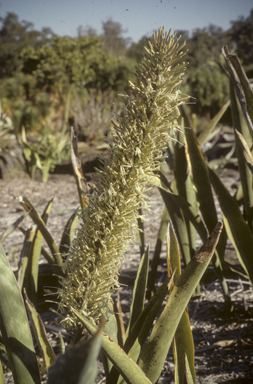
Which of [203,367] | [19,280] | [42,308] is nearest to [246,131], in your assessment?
[203,367]

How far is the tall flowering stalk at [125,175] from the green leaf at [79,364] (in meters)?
0.25

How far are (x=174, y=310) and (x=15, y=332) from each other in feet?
1.25

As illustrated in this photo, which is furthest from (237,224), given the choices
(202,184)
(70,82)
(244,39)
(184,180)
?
(244,39)

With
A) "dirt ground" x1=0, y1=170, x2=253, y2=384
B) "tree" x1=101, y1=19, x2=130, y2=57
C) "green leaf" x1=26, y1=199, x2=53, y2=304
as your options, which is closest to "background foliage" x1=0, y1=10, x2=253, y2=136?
"dirt ground" x1=0, y1=170, x2=253, y2=384

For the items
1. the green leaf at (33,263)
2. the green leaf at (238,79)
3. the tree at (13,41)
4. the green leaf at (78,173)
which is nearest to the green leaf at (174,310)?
the green leaf at (78,173)

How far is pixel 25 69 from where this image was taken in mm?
17609

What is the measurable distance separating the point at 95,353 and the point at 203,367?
1.09 m

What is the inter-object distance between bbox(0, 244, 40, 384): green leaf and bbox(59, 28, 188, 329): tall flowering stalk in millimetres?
119

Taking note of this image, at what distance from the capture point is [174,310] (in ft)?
2.38

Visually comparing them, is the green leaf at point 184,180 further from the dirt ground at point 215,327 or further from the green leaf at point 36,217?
the green leaf at point 36,217

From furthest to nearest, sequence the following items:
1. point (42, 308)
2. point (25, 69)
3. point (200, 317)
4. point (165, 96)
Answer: point (25, 69) < point (42, 308) < point (200, 317) < point (165, 96)

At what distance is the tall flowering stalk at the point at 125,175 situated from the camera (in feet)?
2.00

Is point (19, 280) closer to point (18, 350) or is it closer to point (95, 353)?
point (18, 350)

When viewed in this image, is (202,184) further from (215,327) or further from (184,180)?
(215,327)
